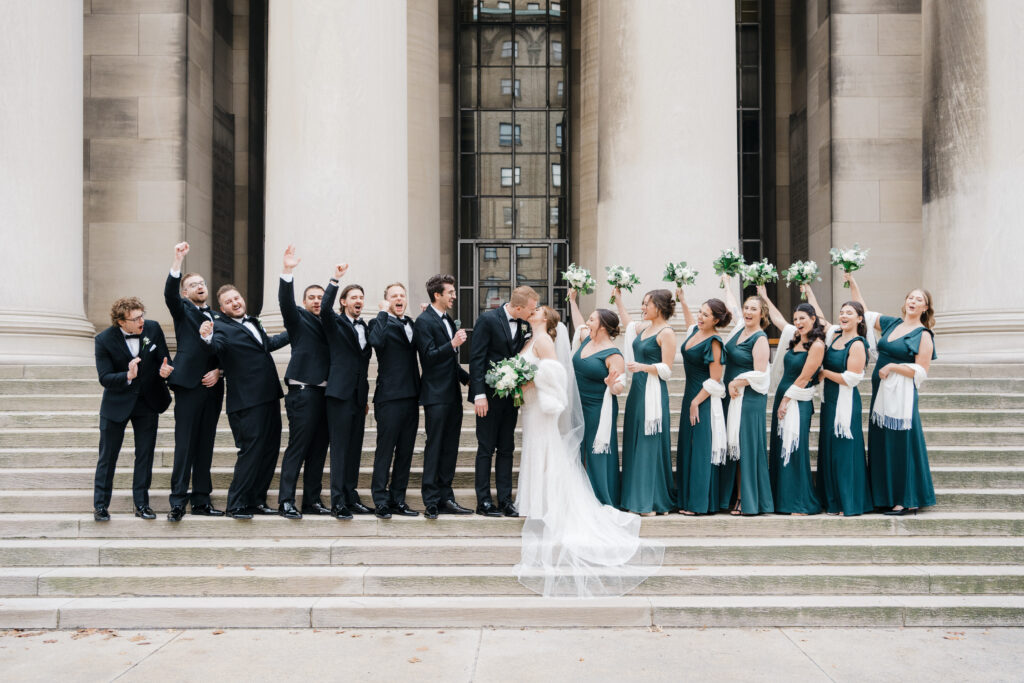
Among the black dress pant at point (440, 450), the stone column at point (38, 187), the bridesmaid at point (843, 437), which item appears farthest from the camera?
the stone column at point (38, 187)

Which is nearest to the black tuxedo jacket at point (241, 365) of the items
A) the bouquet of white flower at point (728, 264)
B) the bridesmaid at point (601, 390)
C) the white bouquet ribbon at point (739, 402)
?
the bridesmaid at point (601, 390)

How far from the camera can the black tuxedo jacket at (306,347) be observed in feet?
27.5

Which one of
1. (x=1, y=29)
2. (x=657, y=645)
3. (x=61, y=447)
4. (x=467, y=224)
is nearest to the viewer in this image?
(x=657, y=645)

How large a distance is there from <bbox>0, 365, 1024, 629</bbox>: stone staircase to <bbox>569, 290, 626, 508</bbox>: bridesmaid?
0.69 meters

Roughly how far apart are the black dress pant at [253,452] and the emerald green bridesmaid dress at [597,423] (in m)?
3.04

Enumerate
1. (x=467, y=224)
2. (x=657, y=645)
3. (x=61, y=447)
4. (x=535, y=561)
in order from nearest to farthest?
(x=657, y=645)
(x=535, y=561)
(x=61, y=447)
(x=467, y=224)

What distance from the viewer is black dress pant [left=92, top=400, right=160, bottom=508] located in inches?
317

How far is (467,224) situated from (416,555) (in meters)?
13.2

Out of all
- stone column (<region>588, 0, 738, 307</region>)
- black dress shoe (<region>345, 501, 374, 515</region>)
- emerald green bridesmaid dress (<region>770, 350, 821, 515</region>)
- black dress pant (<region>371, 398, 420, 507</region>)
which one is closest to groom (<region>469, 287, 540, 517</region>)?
black dress pant (<region>371, 398, 420, 507</region>)

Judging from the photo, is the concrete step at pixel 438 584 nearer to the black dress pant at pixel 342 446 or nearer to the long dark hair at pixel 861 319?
the black dress pant at pixel 342 446

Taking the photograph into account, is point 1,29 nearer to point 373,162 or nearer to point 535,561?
point 373,162

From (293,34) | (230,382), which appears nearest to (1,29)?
(293,34)

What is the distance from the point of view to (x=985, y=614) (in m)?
6.93

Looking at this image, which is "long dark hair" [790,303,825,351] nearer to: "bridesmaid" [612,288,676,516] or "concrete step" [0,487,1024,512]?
"bridesmaid" [612,288,676,516]
